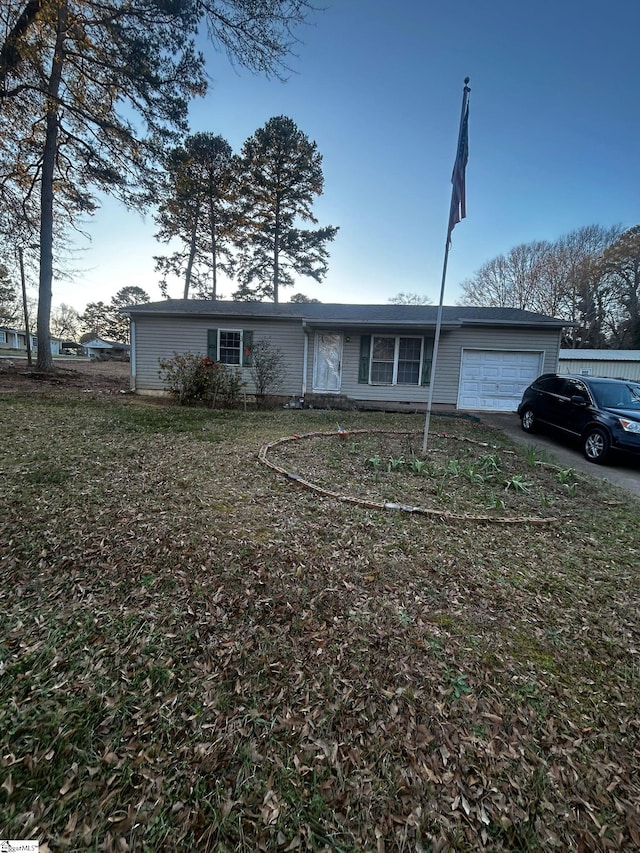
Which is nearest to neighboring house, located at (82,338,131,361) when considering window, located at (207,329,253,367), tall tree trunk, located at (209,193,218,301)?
tall tree trunk, located at (209,193,218,301)

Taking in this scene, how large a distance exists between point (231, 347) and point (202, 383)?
2259 mm

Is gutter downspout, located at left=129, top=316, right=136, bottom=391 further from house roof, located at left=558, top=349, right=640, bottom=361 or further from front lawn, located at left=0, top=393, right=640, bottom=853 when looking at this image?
house roof, located at left=558, top=349, right=640, bottom=361

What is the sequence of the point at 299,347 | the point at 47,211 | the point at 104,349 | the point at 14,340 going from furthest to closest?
1. the point at 104,349
2. the point at 14,340
3. the point at 47,211
4. the point at 299,347

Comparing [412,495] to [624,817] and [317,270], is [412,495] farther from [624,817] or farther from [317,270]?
[317,270]

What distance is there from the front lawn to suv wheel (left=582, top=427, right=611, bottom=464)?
2.66 metres

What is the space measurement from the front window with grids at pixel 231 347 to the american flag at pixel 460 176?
297 inches

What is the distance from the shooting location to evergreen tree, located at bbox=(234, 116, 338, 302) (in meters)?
18.3

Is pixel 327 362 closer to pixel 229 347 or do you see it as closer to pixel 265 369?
pixel 265 369

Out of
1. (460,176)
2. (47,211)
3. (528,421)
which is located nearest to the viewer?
(460,176)

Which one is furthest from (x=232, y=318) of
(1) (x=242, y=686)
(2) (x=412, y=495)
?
(1) (x=242, y=686)

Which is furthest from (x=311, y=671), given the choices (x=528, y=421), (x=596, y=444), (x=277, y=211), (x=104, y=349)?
(x=104, y=349)

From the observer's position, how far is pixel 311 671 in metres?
1.70

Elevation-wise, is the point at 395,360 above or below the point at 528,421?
above

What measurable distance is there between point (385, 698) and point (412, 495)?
91.8 inches
